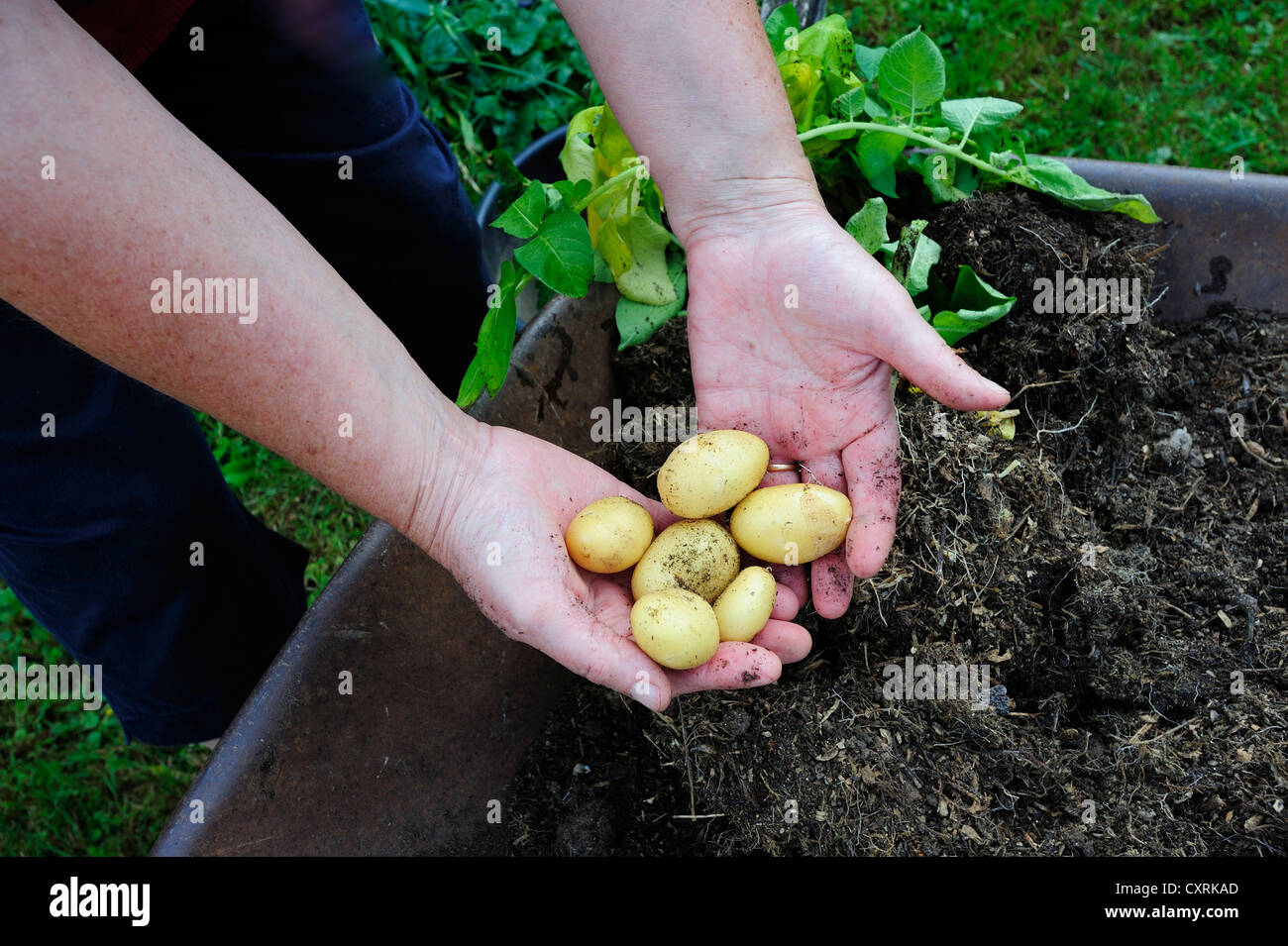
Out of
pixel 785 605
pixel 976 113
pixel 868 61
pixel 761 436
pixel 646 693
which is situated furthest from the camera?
pixel 868 61

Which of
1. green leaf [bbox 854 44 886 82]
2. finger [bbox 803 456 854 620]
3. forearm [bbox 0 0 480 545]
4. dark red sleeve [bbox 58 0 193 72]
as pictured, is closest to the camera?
forearm [bbox 0 0 480 545]

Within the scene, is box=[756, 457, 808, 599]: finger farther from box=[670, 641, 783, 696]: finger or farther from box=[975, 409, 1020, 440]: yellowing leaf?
box=[975, 409, 1020, 440]: yellowing leaf

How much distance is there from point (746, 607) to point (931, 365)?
46cm

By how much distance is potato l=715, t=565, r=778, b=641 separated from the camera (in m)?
1.46

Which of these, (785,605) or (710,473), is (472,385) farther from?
(785,605)

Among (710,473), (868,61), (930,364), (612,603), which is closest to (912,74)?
(868,61)

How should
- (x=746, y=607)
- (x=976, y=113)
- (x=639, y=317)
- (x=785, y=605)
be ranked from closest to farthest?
1. (x=746, y=607)
2. (x=785, y=605)
3. (x=639, y=317)
4. (x=976, y=113)

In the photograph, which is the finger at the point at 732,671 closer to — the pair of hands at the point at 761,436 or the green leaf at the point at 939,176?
the pair of hands at the point at 761,436

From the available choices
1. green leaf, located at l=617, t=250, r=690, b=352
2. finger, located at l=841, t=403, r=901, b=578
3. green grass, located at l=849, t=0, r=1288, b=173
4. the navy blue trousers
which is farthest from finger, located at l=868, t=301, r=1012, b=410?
green grass, located at l=849, t=0, r=1288, b=173

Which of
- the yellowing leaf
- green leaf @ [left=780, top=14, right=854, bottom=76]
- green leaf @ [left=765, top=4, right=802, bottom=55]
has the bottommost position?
the yellowing leaf

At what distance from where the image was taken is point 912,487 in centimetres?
159

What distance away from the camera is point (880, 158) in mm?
1817

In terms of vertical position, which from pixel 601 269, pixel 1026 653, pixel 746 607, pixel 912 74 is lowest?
pixel 1026 653

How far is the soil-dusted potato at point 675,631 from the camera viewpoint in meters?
1.36
